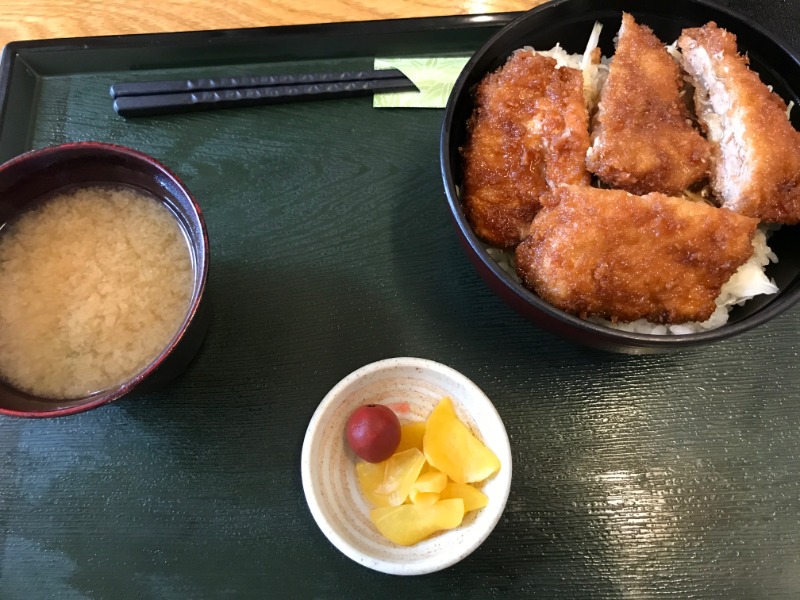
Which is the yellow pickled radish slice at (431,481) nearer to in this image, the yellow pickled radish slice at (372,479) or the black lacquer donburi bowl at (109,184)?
the yellow pickled radish slice at (372,479)

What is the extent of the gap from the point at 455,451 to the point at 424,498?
0.13 m

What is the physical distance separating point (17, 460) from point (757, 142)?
2.01m

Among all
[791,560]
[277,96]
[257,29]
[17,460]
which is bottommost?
[17,460]

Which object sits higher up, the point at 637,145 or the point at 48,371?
the point at 637,145

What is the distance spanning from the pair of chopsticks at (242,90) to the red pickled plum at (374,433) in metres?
1.04

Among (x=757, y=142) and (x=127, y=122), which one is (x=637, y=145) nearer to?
(x=757, y=142)

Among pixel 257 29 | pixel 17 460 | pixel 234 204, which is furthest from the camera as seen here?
pixel 257 29

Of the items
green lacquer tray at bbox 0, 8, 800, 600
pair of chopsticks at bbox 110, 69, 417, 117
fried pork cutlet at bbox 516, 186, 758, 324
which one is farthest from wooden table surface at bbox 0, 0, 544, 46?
fried pork cutlet at bbox 516, 186, 758, 324

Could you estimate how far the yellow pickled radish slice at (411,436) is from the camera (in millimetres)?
1420

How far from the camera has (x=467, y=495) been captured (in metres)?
1.33

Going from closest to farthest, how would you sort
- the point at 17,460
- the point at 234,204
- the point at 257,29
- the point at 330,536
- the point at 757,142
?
the point at 330,536 < the point at 757,142 < the point at 17,460 < the point at 234,204 < the point at 257,29

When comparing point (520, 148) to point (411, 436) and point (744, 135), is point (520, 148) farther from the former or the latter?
point (411, 436)

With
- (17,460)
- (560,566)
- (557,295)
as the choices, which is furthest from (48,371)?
(560,566)

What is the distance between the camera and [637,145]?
4.60 feet
